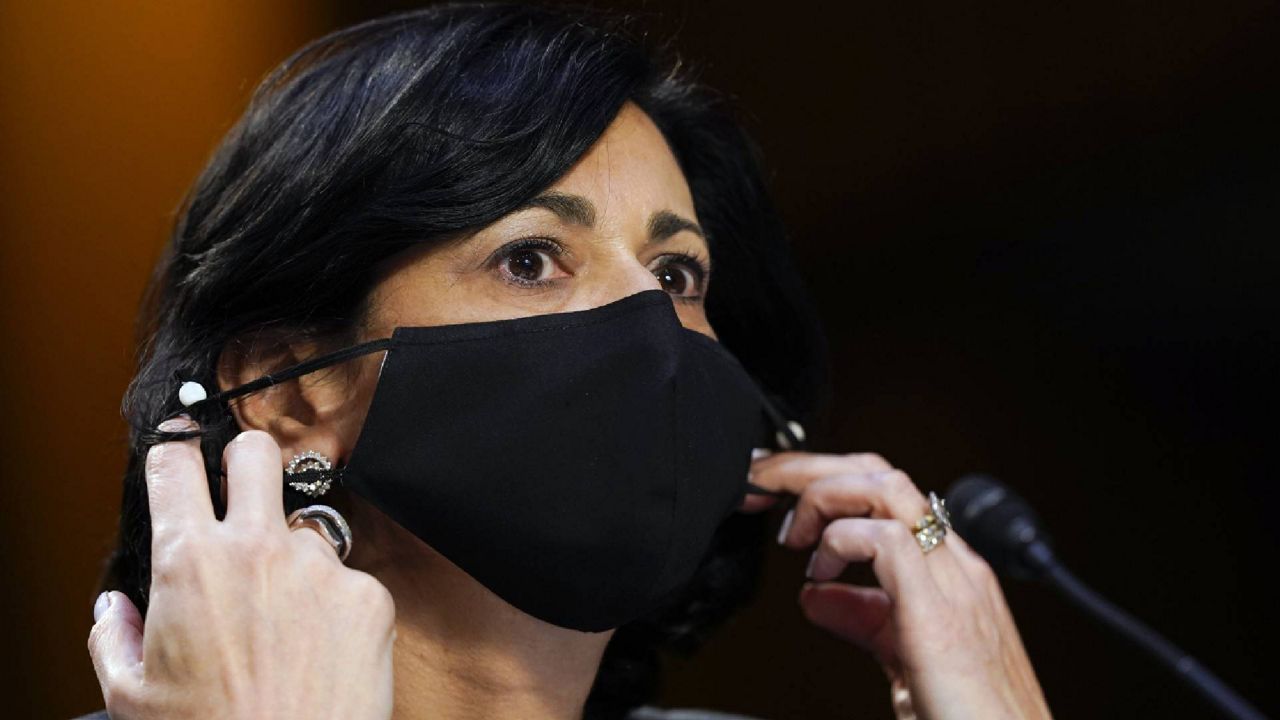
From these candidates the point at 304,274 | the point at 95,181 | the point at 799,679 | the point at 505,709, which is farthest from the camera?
the point at 799,679

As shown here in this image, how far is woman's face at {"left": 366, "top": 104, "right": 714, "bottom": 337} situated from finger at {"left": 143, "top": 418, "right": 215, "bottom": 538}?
0.26m

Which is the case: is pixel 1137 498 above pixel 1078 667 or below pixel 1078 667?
above

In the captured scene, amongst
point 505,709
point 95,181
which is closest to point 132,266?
point 95,181

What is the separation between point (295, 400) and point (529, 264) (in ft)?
1.09

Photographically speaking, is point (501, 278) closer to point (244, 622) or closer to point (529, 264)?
point (529, 264)

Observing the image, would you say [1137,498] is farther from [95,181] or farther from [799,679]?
[95,181]

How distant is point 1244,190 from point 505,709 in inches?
74.1

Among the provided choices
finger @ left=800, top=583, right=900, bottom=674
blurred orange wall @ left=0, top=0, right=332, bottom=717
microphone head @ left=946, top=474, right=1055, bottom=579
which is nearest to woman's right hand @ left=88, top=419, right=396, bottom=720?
blurred orange wall @ left=0, top=0, right=332, bottom=717

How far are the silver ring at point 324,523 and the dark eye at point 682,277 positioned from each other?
552mm

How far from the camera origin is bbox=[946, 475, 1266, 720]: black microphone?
4.28 ft

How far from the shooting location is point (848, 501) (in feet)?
5.94

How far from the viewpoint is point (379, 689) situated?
121 cm

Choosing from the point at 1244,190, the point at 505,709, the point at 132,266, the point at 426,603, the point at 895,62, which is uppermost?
the point at 895,62

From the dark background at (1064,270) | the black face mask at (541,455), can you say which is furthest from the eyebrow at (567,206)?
the dark background at (1064,270)
